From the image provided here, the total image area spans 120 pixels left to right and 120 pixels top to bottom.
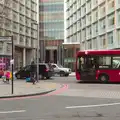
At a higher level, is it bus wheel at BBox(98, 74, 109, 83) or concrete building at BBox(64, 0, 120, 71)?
concrete building at BBox(64, 0, 120, 71)

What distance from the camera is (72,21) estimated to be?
88625 mm

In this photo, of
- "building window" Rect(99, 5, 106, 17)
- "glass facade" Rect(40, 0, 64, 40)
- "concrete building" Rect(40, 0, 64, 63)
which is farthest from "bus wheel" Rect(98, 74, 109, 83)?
"glass facade" Rect(40, 0, 64, 40)

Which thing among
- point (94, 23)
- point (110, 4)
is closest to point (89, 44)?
point (94, 23)

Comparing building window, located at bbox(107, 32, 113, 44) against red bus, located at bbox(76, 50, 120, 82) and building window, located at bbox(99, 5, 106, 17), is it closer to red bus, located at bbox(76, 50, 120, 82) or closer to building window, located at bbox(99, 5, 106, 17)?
building window, located at bbox(99, 5, 106, 17)

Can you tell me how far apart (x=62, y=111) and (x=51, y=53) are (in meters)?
98.0

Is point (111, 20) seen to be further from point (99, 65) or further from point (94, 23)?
point (99, 65)

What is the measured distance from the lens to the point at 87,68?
24.4m

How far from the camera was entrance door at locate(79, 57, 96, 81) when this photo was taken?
24312 millimetres

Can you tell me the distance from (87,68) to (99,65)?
1.13 metres

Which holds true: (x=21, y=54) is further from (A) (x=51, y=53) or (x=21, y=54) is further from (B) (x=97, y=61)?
(B) (x=97, y=61)

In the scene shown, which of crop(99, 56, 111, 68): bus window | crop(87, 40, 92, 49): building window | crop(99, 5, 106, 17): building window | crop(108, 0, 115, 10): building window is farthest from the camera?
crop(87, 40, 92, 49): building window

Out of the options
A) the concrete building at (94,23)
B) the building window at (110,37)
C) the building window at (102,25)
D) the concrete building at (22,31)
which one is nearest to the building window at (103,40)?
the concrete building at (94,23)

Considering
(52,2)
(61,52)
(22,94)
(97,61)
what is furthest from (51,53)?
(22,94)

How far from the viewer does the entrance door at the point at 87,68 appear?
957 inches
